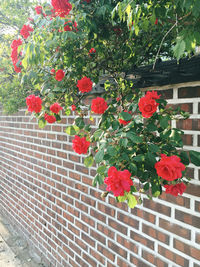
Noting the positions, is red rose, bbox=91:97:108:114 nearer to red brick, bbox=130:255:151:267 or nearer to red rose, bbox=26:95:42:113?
red rose, bbox=26:95:42:113

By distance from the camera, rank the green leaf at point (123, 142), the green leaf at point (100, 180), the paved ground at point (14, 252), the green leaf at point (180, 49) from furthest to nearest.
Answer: the paved ground at point (14, 252), the green leaf at point (100, 180), the green leaf at point (123, 142), the green leaf at point (180, 49)

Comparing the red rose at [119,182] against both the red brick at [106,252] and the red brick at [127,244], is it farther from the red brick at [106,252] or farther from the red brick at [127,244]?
the red brick at [106,252]

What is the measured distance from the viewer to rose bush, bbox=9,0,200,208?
42.8 inches

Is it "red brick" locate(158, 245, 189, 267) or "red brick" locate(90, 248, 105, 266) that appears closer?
"red brick" locate(158, 245, 189, 267)

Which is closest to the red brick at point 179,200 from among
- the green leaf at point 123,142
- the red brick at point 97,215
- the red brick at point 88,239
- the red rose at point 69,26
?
the green leaf at point 123,142

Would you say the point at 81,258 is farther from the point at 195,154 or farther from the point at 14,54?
the point at 14,54

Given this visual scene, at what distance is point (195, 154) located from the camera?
1093 millimetres

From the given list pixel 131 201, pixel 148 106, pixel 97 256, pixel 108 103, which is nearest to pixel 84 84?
pixel 108 103

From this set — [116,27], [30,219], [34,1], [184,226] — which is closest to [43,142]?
[30,219]

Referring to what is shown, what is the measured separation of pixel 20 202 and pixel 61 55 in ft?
9.38

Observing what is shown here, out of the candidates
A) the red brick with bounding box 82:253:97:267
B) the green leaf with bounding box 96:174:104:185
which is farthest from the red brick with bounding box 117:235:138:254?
the green leaf with bounding box 96:174:104:185

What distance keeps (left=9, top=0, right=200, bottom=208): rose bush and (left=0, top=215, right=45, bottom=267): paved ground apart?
2.35 m

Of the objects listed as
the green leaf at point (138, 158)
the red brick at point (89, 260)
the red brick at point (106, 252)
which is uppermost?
the green leaf at point (138, 158)

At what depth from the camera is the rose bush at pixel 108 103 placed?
1.09 m
